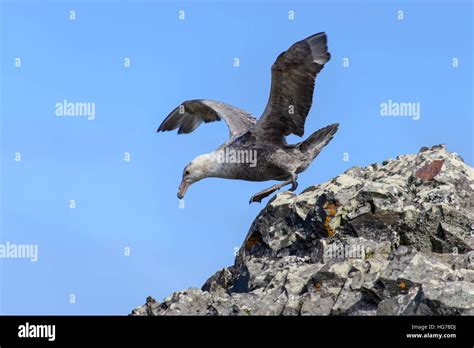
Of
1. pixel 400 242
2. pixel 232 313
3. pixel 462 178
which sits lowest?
pixel 232 313

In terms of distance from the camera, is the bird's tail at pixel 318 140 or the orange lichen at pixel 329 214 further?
the bird's tail at pixel 318 140

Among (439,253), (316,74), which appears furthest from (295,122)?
(439,253)

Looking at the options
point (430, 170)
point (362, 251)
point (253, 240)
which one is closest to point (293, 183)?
point (253, 240)

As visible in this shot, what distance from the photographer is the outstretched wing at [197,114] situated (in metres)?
16.8

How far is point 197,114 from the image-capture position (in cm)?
1814

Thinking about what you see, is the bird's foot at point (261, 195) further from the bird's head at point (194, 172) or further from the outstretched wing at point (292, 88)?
the bird's head at point (194, 172)

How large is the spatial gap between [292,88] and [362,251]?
157 inches

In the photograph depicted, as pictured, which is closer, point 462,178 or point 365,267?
point 365,267

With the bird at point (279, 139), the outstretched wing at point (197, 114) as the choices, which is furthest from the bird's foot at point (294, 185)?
the outstretched wing at point (197, 114)

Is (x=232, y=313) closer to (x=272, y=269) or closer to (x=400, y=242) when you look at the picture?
(x=272, y=269)

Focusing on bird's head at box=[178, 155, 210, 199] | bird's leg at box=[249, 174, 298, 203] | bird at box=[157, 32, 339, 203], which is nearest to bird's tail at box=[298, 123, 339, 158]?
bird at box=[157, 32, 339, 203]

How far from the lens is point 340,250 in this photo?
36.8 ft

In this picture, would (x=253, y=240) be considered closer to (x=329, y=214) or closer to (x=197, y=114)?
(x=329, y=214)

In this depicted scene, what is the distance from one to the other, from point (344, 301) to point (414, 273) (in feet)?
2.67
